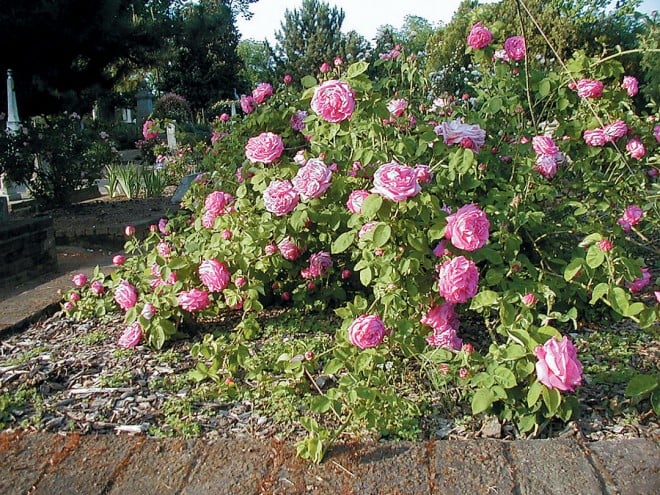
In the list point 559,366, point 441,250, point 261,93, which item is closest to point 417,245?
point 441,250

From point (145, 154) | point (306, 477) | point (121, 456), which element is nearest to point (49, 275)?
point (121, 456)

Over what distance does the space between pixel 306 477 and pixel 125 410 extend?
2.35ft

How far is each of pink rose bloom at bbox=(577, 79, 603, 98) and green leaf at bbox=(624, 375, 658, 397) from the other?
121 cm

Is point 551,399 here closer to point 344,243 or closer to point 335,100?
point 344,243

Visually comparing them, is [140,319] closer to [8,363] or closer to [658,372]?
[8,363]

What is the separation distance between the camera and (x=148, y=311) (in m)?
2.39

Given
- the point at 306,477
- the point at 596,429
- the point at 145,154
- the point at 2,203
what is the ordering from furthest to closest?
1. the point at 145,154
2. the point at 2,203
3. the point at 596,429
4. the point at 306,477

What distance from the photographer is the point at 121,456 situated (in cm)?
159

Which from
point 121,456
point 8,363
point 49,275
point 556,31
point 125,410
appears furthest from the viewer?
point 556,31

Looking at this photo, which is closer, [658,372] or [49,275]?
[658,372]

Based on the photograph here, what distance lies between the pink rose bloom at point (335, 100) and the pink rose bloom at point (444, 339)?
2.53 feet

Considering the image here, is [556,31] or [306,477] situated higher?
[556,31]

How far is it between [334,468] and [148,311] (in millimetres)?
1152

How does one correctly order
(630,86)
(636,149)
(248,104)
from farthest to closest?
(248,104), (630,86), (636,149)
